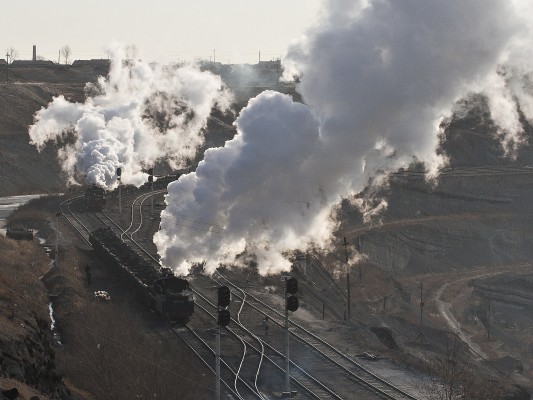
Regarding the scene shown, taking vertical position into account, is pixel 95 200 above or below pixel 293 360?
above

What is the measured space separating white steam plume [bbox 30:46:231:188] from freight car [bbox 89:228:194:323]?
43078 millimetres

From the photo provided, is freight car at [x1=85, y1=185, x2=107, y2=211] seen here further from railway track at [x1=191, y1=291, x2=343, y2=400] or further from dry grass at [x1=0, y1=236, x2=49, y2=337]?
railway track at [x1=191, y1=291, x2=343, y2=400]

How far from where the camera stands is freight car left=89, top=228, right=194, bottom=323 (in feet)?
145

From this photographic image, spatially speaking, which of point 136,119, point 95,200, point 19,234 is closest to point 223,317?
point 19,234

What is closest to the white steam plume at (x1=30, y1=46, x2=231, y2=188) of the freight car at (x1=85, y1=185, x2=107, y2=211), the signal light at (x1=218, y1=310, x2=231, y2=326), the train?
the freight car at (x1=85, y1=185, x2=107, y2=211)

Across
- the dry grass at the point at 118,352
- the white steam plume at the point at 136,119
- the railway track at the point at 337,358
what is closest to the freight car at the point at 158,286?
the dry grass at the point at 118,352

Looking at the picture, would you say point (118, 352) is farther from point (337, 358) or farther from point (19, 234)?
point (19, 234)

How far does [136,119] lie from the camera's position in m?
109

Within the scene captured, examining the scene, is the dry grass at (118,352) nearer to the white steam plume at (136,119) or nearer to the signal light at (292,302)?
the signal light at (292,302)

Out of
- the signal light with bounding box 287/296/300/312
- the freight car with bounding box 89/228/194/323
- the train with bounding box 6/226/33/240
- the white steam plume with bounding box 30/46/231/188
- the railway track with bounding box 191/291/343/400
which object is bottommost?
the railway track with bounding box 191/291/343/400

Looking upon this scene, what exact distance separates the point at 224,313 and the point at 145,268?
→ 72.9ft

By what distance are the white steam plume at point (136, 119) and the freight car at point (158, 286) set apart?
4308 cm

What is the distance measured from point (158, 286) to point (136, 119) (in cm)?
6703

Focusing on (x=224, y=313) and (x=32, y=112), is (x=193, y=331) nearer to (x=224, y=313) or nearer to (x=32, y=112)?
(x=224, y=313)
